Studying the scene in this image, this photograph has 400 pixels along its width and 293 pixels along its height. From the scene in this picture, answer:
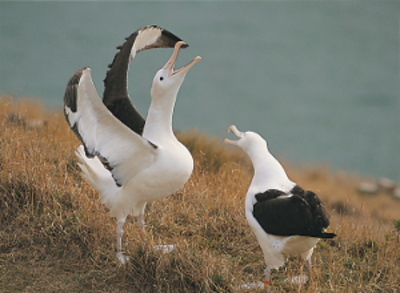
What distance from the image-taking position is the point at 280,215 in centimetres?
351

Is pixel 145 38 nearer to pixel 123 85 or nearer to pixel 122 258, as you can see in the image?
pixel 123 85

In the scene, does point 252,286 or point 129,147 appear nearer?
point 129,147

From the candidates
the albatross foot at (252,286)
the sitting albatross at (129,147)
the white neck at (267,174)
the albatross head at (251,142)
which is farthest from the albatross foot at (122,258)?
the albatross head at (251,142)

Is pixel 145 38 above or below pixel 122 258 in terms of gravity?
above

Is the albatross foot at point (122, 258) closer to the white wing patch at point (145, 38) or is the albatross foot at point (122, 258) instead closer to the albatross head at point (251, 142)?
the albatross head at point (251, 142)

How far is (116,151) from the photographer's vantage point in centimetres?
377

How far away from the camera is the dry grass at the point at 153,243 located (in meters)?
3.79

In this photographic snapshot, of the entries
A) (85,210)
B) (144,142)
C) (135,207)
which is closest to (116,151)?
(144,142)

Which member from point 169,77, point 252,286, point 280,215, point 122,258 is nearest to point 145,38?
point 169,77

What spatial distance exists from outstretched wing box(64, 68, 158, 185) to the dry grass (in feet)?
2.28

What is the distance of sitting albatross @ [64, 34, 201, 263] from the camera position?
3543 millimetres

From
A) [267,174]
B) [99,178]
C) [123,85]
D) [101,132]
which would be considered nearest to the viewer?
[101,132]

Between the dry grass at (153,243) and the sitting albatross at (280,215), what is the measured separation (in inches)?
14.1

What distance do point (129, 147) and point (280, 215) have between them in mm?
1349
